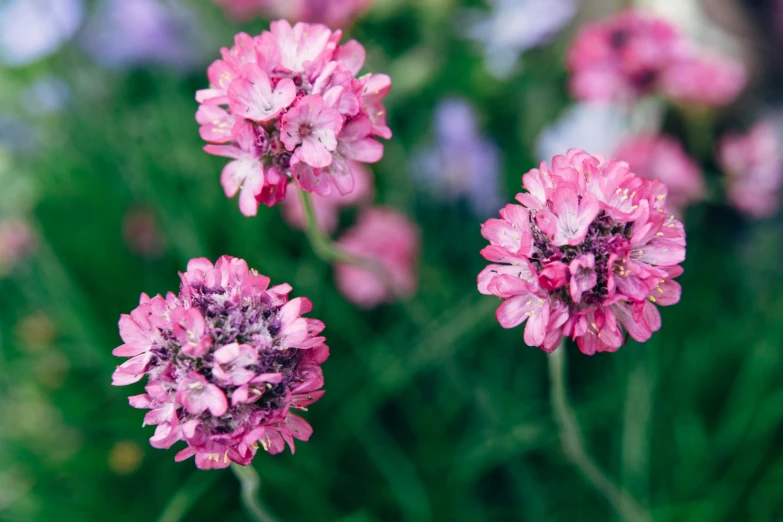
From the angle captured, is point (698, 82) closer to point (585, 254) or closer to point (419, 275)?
point (419, 275)

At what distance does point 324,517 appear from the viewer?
4.29 feet

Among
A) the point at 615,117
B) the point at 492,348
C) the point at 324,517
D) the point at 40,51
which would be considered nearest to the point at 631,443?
the point at 492,348

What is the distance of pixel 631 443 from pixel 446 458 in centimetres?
39

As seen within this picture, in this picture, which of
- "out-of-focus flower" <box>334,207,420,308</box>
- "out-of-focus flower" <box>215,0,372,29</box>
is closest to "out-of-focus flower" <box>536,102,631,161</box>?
"out-of-focus flower" <box>334,207,420,308</box>

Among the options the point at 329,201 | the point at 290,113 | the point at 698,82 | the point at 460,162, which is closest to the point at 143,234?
the point at 329,201

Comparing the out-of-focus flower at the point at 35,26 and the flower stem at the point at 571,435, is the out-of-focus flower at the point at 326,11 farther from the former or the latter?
the flower stem at the point at 571,435

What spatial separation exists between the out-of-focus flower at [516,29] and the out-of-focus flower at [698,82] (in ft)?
1.43

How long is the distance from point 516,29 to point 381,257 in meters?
0.84

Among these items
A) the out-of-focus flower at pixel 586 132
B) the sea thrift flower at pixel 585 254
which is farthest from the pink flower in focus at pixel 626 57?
the sea thrift flower at pixel 585 254

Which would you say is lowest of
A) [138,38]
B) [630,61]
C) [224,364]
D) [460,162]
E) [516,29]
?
[224,364]

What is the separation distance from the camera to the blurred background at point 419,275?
4.40 feet

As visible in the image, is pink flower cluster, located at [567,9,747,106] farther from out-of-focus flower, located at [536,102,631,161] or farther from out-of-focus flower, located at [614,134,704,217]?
out-of-focus flower, located at [536,102,631,161]

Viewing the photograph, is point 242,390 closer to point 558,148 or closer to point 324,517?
point 324,517

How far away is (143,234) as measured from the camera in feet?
5.56
